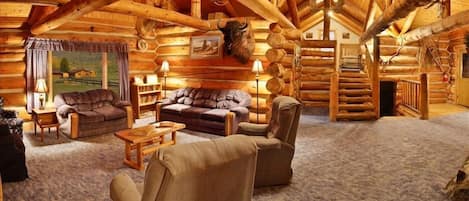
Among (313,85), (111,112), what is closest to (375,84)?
(313,85)

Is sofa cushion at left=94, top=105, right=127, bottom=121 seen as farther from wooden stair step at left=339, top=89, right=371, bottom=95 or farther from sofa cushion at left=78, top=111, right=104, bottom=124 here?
wooden stair step at left=339, top=89, right=371, bottom=95

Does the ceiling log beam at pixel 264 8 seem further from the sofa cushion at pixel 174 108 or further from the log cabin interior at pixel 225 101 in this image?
the sofa cushion at pixel 174 108

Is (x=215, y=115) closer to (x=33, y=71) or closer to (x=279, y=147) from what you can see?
(x=279, y=147)

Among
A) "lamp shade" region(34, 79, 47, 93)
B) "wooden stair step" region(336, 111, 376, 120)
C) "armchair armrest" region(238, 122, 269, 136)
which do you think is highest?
"lamp shade" region(34, 79, 47, 93)

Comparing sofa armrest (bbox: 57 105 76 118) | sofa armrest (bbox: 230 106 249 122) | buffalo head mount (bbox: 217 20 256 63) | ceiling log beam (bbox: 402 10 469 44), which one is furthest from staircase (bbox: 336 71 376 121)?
sofa armrest (bbox: 57 105 76 118)

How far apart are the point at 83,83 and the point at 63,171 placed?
404 cm

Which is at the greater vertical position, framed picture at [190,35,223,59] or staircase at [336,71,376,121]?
framed picture at [190,35,223,59]

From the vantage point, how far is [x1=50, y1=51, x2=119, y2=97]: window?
734 centimetres

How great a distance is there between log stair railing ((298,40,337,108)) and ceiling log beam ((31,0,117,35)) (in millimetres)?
6134

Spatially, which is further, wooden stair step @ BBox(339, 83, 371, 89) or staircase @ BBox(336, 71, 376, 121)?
wooden stair step @ BBox(339, 83, 371, 89)

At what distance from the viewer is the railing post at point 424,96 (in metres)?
7.91

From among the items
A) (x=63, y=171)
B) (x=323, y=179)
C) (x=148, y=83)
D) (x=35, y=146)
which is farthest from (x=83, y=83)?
(x=323, y=179)

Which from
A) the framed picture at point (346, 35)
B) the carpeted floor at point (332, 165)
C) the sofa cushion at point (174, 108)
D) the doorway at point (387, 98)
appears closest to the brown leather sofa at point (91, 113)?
the carpeted floor at point (332, 165)

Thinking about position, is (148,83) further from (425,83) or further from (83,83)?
(425,83)
